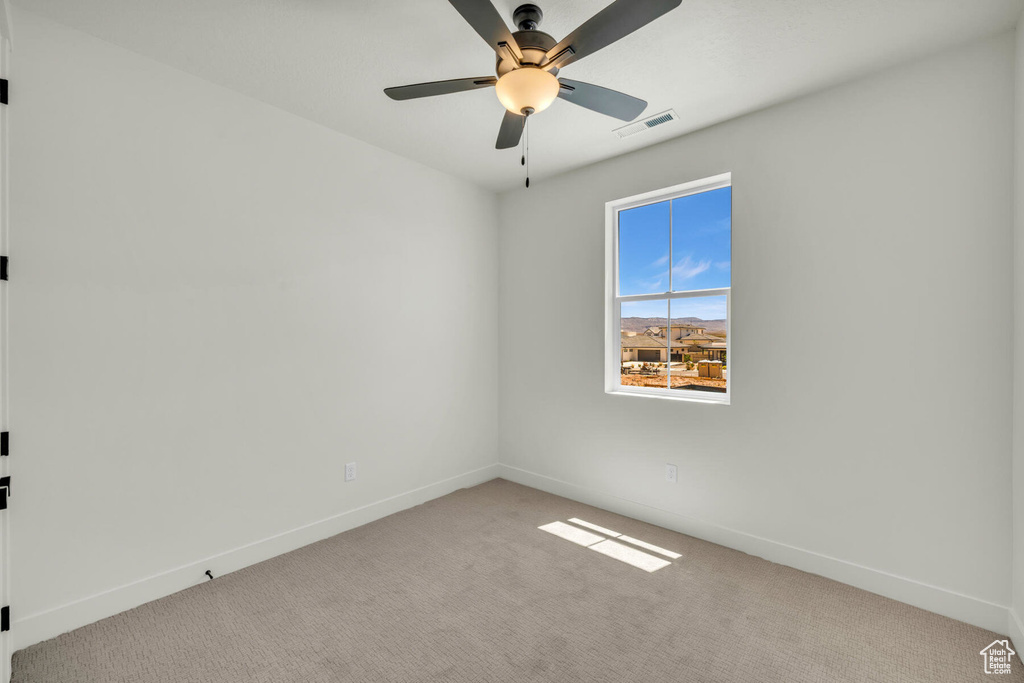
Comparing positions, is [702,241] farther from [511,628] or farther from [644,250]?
[511,628]

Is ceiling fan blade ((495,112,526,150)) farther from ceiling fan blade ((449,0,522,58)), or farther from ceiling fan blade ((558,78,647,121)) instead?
ceiling fan blade ((449,0,522,58))

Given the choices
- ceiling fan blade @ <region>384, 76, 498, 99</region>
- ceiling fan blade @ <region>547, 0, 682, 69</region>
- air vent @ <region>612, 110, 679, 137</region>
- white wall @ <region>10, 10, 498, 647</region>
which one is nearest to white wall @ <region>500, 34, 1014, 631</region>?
air vent @ <region>612, 110, 679, 137</region>

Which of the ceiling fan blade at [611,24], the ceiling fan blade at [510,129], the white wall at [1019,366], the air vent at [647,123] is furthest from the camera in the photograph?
the air vent at [647,123]

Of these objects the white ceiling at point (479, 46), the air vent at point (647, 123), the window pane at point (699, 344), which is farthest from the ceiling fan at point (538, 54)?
the window pane at point (699, 344)

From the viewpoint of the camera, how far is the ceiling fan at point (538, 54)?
144 cm

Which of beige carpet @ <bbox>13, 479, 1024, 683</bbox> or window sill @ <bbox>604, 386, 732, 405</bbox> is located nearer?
beige carpet @ <bbox>13, 479, 1024, 683</bbox>

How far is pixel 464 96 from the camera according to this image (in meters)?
2.51

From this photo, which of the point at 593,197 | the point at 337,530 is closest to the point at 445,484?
the point at 337,530

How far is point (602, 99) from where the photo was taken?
6.36 feet

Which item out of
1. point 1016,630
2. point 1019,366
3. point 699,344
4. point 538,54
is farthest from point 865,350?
point 538,54

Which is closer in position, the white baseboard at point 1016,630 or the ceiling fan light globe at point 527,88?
the ceiling fan light globe at point 527,88

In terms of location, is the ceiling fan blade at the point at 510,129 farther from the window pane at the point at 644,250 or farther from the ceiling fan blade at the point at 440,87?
Result: the window pane at the point at 644,250

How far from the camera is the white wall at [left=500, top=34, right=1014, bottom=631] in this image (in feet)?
6.75

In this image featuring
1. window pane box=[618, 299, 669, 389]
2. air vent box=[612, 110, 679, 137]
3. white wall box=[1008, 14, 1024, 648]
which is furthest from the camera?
window pane box=[618, 299, 669, 389]
